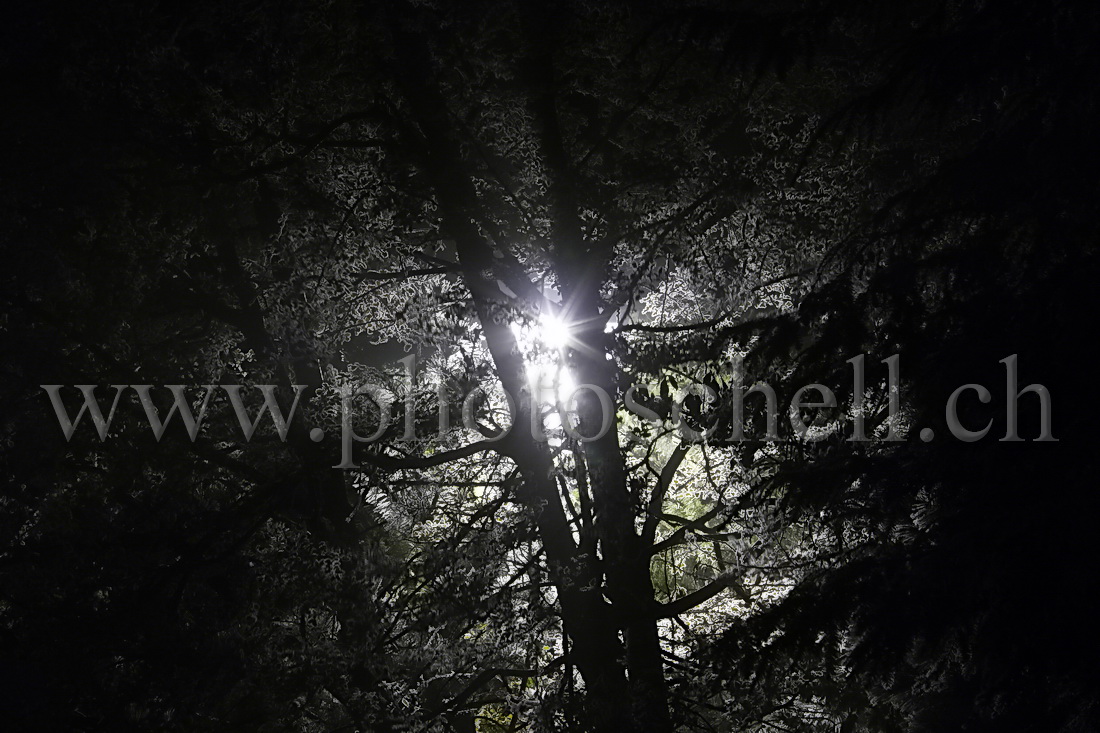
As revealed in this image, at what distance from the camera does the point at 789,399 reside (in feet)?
15.1

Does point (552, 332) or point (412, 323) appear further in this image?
point (412, 323)

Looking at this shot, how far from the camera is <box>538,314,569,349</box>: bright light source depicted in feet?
24.4

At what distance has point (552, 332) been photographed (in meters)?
7.46

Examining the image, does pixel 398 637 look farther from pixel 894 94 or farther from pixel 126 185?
pixel 894 94

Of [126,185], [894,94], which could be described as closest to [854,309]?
[894,94]

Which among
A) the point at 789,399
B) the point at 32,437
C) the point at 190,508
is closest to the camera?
the point at 789,399

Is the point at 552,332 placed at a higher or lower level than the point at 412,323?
lower

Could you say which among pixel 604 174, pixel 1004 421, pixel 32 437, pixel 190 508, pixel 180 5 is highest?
pixel 180 5

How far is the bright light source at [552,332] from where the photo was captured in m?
7.43

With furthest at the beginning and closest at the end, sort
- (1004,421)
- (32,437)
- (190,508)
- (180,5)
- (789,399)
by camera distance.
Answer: (32,437)
(190,508)
(180,5)
(789,399)
(1004,421)

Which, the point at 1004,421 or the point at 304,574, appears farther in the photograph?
the point at 304,574

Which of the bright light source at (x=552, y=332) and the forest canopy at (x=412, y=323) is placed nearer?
the forest canopy at (x=412, y=323)

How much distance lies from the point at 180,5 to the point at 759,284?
496 cm

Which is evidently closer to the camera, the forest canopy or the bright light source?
the forest canopy
